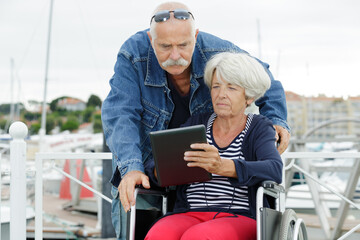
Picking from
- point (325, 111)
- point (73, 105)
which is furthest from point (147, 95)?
point (325, 111)

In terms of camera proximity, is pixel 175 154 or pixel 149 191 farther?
pixel 149 191

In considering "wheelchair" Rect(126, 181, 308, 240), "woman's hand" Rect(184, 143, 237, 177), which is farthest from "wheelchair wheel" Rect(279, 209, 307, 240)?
"woman's hand" Rect(184, 143, 237, 177)

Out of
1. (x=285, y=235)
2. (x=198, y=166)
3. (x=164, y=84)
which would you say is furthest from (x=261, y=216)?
(x=164, y=84)

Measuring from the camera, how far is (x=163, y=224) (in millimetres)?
2164

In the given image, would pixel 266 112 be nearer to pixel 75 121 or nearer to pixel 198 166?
pixel 198 166

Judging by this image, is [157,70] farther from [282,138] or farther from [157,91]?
[282,138]

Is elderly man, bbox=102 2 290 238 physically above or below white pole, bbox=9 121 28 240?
above

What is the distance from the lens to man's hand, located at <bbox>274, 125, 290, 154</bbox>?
2.47m

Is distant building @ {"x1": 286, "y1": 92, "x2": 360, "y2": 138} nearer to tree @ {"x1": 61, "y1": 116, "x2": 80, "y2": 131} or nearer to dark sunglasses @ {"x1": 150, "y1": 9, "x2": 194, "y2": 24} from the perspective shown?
tree @ {"x1": 61, "y1": 116, "x2": 80, "y2": 131}

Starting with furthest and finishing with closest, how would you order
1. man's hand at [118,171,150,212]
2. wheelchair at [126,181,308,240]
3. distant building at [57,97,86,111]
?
distant building at [57,97,86,111] < man's hand at [118,171,150,212] < wheelchair at [126,181,308,240]

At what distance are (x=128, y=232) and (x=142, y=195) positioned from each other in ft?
1.25

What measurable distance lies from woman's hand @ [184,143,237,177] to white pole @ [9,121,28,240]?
153cm

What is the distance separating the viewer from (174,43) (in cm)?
233

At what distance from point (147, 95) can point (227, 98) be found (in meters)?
0.44
